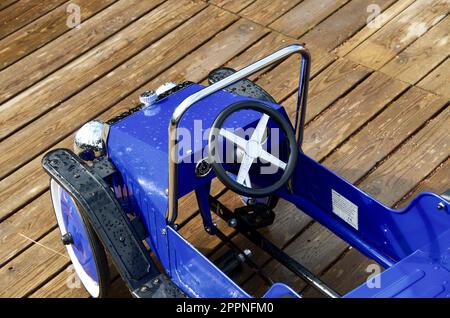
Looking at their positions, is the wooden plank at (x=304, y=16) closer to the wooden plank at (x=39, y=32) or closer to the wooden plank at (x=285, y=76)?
the wooden plank at (x=285, y=76)

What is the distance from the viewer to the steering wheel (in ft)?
8.48

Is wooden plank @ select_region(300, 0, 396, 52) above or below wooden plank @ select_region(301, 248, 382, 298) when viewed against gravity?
above

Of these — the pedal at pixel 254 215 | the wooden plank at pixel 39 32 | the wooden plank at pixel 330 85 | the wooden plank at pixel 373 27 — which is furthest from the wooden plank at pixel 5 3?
the pedal at pixel 254 215

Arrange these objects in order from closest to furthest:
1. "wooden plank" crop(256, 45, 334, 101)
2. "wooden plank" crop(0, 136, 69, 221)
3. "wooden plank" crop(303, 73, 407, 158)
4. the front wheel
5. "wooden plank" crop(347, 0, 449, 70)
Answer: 1. the front wheel
2. "wooden plank" crop(0, 136, 69, 221)
3. "wooden plank" crop(303, 73, 407, 158)
4. "wooden plank" crop(256, 45, 334, 101)
5. "wooden plank" crop(347, 0, 449, 70)

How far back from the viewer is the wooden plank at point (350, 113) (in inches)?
153

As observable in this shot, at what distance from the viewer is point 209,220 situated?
124 inches

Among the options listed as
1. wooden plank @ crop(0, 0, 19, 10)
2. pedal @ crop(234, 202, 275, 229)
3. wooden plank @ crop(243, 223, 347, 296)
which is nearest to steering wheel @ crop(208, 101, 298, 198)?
pedal @ crop(234, 202, 275, 229)

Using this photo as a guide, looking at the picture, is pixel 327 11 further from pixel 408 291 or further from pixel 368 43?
pixel 408 291

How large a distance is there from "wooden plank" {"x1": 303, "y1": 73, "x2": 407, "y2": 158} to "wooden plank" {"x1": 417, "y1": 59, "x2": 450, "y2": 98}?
0.12 m

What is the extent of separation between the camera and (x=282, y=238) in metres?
3.46

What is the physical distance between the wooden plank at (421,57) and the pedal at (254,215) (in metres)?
1.48

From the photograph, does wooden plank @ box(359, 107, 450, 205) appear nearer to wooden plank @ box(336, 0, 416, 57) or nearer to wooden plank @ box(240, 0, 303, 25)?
wooden plank @ box(336, 0, 416, 57)
